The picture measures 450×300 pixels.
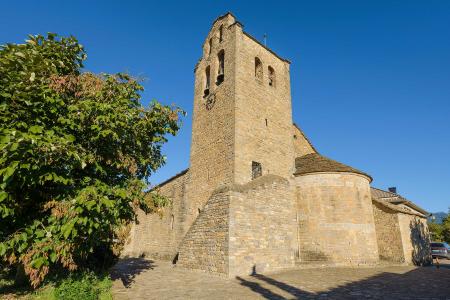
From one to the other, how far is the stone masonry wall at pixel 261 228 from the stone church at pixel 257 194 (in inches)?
1.6

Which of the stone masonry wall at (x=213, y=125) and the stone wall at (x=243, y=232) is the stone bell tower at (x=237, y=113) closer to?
the stone masonry wall at (x=213, y=125)

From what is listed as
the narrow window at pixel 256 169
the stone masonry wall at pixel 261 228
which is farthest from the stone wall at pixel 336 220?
the narrow window at pixel 256 169

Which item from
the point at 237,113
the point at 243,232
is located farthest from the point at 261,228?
the point at 237,113

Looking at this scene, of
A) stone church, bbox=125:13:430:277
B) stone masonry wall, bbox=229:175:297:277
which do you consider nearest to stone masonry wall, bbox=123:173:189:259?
stone church, bbox=125:13:430:277

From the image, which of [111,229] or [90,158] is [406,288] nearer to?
[111,229]

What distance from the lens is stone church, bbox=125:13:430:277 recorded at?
11.1m

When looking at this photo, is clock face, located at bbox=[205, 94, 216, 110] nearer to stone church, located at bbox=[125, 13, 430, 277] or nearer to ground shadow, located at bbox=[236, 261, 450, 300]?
stone church, located at bbox=[125, 13, 430, 277]

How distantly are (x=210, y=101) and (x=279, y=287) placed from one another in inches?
454

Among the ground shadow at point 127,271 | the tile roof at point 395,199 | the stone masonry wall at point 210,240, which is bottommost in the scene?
the ground shadow at point 127,271

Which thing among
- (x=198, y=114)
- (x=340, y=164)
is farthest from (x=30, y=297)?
(x=340, y=164)

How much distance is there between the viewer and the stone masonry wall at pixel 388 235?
15.6 m

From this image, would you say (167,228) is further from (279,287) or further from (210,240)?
(279,287)

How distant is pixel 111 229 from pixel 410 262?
16.8 meters

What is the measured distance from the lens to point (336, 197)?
47.4 feet
